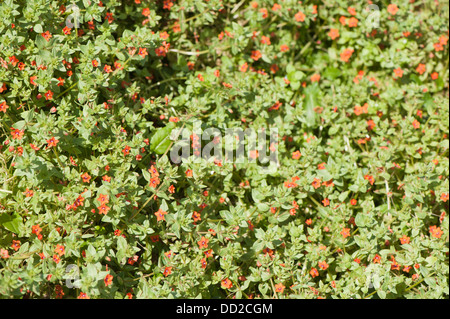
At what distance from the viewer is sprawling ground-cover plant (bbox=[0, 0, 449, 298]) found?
2727 mm

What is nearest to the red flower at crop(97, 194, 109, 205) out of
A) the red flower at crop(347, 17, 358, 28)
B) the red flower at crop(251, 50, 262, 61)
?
the red flower at crop(251, 50, 262, 61)

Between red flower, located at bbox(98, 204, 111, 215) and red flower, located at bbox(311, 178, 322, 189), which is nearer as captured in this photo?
red flower, located at bbox(98, 204, 111, 215)

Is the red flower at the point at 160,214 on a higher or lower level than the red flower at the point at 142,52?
lower

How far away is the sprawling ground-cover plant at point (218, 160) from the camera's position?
8.95 feet

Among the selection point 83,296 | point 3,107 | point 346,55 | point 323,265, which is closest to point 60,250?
point 83,296

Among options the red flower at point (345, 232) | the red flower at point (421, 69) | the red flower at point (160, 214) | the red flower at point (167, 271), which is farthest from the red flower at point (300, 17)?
the red flower at point (167, 271)

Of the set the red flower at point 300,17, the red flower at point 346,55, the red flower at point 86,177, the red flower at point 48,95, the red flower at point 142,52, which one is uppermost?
the red flower at point 142,52

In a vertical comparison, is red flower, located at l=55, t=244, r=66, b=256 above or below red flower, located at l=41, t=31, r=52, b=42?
below

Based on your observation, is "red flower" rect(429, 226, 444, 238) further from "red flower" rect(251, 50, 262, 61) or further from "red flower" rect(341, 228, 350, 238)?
"red flower" rect(251, 50, 262, 61)

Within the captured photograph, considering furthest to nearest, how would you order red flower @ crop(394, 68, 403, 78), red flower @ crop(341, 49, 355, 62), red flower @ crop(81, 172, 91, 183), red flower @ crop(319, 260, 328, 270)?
red flower @ crop(341, 49, 355, 62) → red flower @ crop(394, 68, 403, 78) → red flower @ crop(319, 260, 328, 270) → red flower @ crop(81, 172, 91, 183)

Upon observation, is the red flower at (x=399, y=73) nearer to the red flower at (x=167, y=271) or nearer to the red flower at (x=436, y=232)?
the red flower at (x=436, y=232)

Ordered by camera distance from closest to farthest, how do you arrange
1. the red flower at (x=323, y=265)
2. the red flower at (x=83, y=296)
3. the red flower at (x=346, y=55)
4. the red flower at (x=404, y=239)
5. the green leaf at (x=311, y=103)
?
the red flower at (x=83, y=296) < the red flower at (x=323, y=265) < the red flower at (x=404, y=239) < the green leaf at (x=311, y=103) < the red flower at (x=346, y=55)

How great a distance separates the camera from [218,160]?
318 centimetres

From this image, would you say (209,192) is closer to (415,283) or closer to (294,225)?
(294,225)
